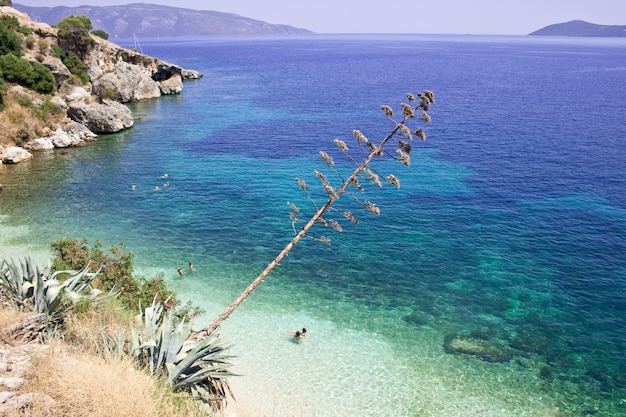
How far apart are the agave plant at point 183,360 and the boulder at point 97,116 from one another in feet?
177

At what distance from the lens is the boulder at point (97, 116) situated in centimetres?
6022

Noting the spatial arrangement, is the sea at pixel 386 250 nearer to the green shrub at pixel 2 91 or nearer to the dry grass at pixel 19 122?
the dry grass at pixel 19 122

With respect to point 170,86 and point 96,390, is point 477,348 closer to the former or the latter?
point 96,390

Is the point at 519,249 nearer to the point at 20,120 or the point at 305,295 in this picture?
the point at 305,295

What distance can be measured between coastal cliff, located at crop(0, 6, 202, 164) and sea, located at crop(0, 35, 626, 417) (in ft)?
8.86

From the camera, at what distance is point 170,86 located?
97562mm

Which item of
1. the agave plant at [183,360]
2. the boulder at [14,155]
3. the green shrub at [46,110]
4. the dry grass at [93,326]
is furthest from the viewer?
the green shrub at [46,110]

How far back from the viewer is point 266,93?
10100 centimetres

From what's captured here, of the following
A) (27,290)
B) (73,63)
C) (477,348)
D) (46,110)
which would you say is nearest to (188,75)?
(73,63)

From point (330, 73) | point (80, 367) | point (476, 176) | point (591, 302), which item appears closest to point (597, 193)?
point (476, 176)

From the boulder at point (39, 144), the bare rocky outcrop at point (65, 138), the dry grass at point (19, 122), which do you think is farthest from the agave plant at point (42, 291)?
the bare rocky outcrop at point (65, 138)

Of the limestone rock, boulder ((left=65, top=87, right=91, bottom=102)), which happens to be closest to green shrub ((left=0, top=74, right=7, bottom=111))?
boulder ((left=65, top=87, right=91, bottom=102))

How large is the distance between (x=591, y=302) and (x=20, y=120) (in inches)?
2293

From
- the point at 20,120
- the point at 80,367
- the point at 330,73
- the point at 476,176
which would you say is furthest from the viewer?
the point at 330,73
